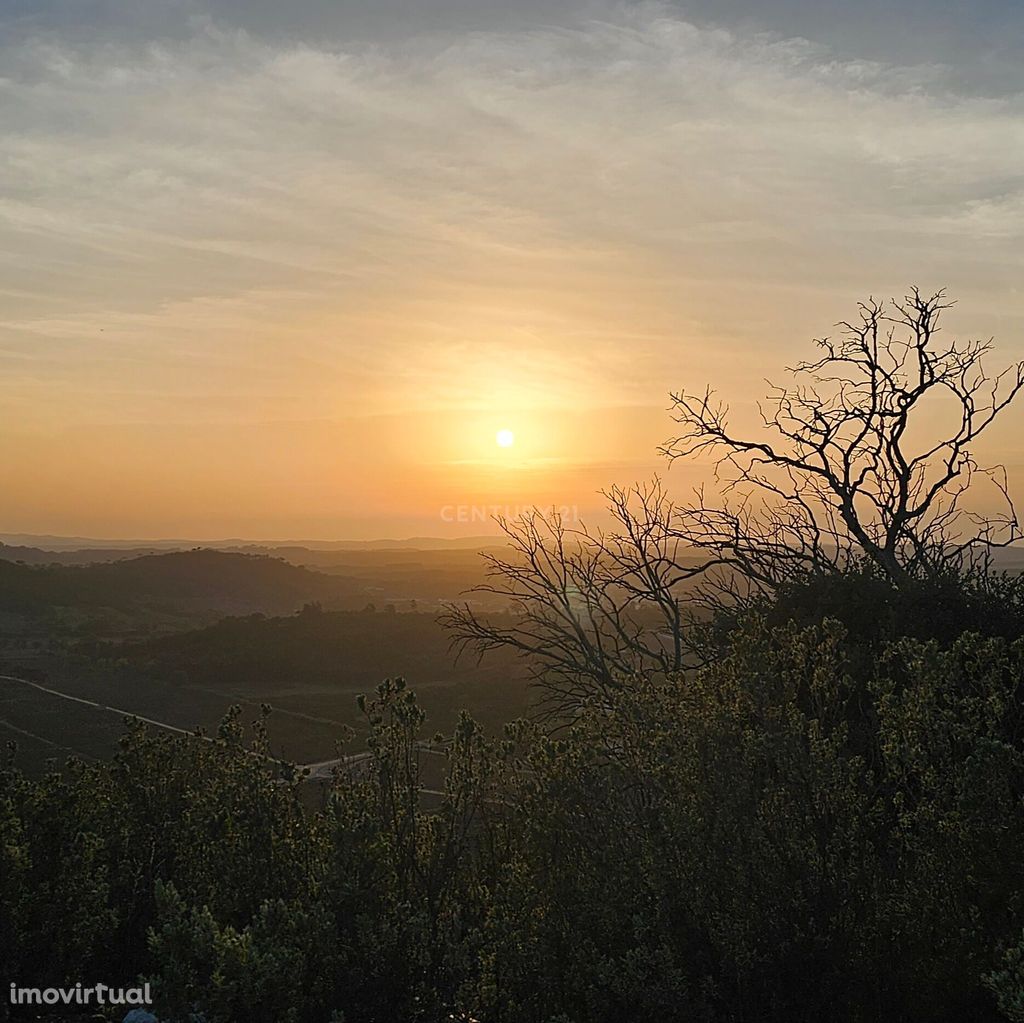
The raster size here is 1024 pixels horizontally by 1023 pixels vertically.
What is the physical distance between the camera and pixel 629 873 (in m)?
4.32

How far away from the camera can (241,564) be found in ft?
392

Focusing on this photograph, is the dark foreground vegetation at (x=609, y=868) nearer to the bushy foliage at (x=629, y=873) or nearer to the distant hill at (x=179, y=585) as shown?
the bushy foliage at (x=629, y=873)

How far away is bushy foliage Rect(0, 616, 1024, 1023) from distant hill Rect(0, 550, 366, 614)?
83.0 m

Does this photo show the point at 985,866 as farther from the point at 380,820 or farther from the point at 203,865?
the point at 203,865

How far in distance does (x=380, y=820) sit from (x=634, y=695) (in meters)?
1.51

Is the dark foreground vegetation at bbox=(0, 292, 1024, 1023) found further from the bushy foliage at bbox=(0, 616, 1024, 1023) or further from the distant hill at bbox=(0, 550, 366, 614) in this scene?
the distant hill at bbox=(0, 550, 366, 614)

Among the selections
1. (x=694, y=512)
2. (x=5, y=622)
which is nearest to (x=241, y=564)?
(x=5, y=622)

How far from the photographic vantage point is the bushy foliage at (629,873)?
12.4 feet

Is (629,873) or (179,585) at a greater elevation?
(629,873)

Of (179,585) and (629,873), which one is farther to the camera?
(179,585)

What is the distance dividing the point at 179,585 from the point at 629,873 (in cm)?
10871

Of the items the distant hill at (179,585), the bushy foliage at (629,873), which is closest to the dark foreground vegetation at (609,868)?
the bushy foliage at (629,873)

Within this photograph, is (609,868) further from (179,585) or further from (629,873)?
(179,585)

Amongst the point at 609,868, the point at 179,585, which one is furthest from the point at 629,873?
the point at 179,585
